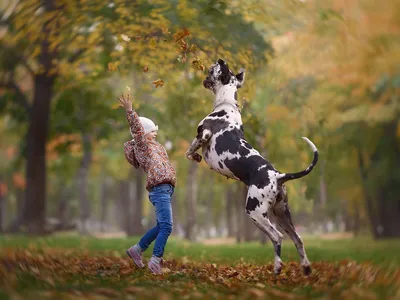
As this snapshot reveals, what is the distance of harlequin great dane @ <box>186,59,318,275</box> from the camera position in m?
6.27

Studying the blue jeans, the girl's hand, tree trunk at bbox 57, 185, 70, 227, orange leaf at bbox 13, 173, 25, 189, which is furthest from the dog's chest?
orange leaf at bbox 13, 173, 25, 189

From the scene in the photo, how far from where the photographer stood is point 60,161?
94.8ft

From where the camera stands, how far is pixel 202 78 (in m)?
8.77

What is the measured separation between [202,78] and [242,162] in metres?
2.69

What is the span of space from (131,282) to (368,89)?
17.3 meters

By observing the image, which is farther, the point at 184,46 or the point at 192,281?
the point at 184,46

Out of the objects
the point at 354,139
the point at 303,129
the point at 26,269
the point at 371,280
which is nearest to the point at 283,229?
the point at 371,280

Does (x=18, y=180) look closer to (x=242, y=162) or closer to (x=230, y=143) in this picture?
(x=230, y=143)

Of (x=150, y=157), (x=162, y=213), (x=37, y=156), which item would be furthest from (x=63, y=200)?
(x=162, y=213)

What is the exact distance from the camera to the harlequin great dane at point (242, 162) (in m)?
6.27

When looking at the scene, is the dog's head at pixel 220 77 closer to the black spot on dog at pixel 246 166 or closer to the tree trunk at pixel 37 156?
the black spot on dog at pixel 246 166

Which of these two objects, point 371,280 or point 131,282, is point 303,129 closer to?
point 371,280

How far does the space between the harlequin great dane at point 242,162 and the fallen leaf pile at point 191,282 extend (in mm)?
619

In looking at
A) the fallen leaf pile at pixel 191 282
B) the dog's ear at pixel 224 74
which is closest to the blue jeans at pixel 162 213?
the fallen leaf pile at pixel 191 282
